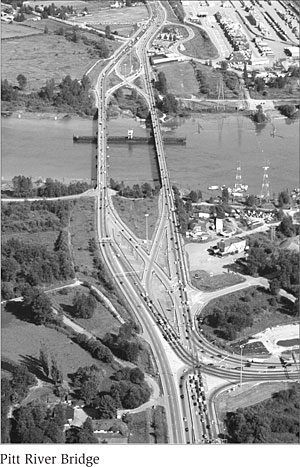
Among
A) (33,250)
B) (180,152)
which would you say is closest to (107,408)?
(33,250)

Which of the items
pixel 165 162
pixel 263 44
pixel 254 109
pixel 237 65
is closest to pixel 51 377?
pixel 165 162

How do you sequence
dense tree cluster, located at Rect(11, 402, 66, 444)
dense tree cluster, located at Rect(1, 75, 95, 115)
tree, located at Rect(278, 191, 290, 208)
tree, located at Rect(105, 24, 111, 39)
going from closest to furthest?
dense tree cluster, located at Rect(11, 402, 66, 444)
tree, located at Rect(278, 191, 290, 208)
dense tree cluster, located at Rect(1, 75, 95, 115)
tree, located at Rect(105, 24, 111, 39)

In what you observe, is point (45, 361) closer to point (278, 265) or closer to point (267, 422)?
point (267, 422)

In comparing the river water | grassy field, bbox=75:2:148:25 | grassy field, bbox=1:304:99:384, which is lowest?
grassy field, bbox=1:304:99:384

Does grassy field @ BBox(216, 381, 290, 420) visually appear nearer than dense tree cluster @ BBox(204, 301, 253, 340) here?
Yes

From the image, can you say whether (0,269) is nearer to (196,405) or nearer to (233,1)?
(196,405)

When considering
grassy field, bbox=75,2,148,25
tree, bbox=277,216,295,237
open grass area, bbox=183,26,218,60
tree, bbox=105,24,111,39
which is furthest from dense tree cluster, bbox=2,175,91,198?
grassy field, bbox=75,2,148,25

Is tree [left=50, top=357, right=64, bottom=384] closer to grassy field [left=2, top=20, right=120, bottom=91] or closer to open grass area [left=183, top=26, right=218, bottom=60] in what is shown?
grassy field [left=2, top=20, right=120, bottom=91]
